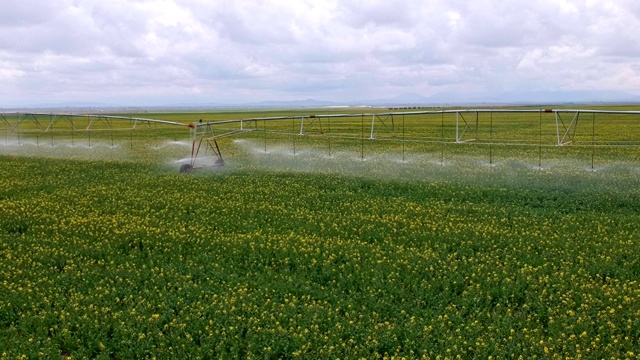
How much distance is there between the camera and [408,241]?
14594 millimetres

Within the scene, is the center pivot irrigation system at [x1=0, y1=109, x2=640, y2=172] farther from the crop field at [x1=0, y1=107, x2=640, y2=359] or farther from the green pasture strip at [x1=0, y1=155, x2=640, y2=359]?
the green pasture strip at [x1=0, y1=155, x2=640, y2=359]

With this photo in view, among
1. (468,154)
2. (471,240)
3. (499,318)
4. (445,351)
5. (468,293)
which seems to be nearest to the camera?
(445,351)

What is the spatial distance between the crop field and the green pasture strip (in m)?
0.04

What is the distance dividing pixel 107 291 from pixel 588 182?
1949cm

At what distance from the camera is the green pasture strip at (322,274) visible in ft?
30.2

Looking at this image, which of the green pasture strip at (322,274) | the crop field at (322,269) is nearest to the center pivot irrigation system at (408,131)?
the crop field at (322,269)

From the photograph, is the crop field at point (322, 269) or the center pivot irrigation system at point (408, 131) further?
the center pivot irrigation system at point (408, 131)

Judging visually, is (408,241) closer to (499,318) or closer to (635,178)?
(499,318)

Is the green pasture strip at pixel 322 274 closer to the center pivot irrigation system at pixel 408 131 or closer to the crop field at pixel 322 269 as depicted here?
the crop field at pixel 322 269

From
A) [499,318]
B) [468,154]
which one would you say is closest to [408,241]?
[499,318]

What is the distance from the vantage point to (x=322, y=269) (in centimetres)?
1246

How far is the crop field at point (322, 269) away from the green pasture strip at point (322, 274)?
0.14 feet

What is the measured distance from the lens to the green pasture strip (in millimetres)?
9211

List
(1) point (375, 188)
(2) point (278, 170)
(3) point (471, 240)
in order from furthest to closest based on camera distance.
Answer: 1. (2) point (278, 170)
2. (1) point (375, 188)
3. (3) point (471, 240)
